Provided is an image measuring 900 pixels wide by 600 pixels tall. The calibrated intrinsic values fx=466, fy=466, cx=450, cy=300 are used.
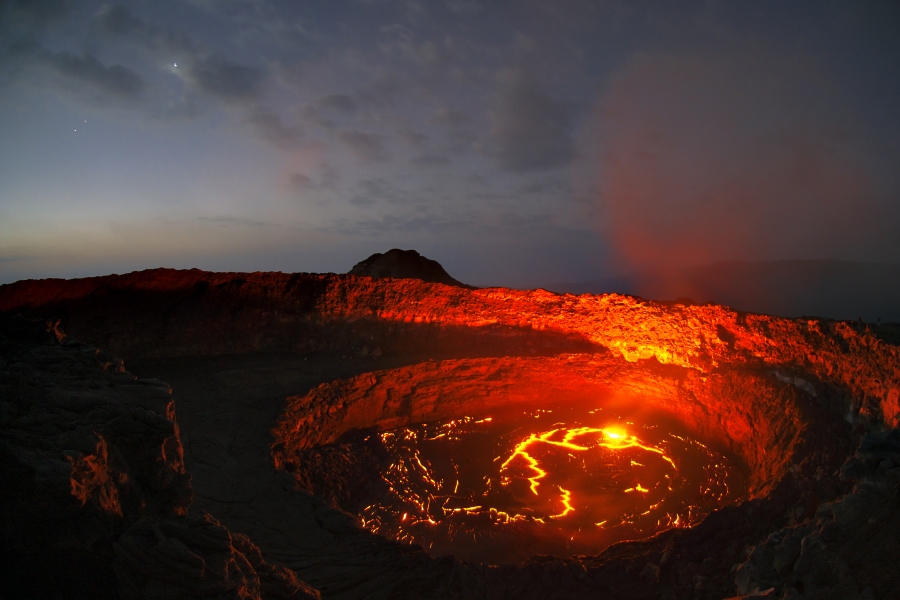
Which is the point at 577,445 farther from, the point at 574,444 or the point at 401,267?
the point at 401,267

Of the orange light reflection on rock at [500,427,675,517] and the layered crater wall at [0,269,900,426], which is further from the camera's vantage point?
the layered crater wall at [0,269,900,426]

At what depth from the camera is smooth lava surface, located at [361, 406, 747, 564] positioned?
8445mm

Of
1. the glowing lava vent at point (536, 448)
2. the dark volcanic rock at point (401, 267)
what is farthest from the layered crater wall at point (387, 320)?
the dark volcanic rock at point (401, 267)

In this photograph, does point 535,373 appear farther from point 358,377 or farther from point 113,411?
point 113,411

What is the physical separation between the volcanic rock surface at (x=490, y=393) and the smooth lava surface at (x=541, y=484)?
42.5 inches

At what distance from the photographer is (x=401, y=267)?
26141mm

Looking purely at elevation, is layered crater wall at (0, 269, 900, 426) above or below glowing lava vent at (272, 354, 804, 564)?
above

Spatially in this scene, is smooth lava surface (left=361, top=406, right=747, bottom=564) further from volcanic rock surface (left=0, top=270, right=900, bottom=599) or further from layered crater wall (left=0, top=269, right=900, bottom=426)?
layered crater wall (left=0, top=269, right=900, bottom=426)

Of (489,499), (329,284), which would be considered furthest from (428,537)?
(329,284)

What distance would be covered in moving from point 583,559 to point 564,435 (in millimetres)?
6365

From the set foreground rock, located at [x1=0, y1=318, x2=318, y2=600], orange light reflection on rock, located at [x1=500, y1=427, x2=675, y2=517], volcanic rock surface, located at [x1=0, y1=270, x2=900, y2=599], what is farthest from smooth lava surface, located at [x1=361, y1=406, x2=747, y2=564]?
foreground rock, located at [x1=0, y1=318, x2=318, y2=600]

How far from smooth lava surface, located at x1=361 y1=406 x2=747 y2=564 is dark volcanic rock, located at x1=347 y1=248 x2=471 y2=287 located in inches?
540

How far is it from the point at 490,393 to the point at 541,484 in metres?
4.40

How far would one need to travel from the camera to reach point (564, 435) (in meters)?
12.9
